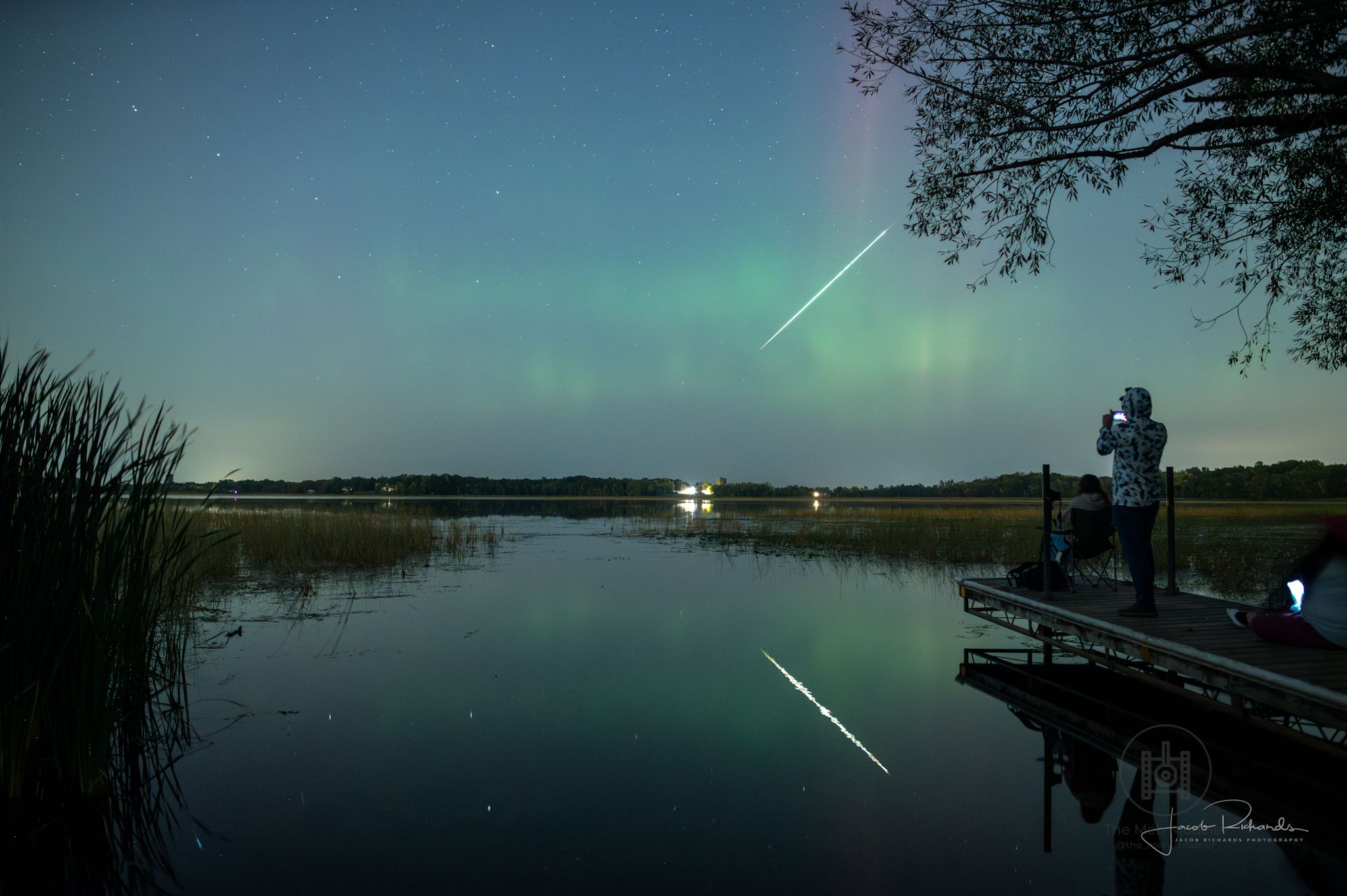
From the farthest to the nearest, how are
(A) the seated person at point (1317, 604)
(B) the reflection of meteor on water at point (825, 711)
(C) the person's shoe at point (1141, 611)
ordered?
(C) the person's shoe at point (1141, 611) < (B) the reflection of meteor on water at point (825, 711) < (A) the seated person at point (1317, 604)

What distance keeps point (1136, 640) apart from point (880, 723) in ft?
6.77

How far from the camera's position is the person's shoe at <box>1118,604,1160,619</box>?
6.09 meters

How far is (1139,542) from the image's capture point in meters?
5.83

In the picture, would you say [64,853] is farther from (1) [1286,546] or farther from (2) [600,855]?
(1) [1286,546]

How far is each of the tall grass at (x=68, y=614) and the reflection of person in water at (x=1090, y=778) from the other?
5418 mm

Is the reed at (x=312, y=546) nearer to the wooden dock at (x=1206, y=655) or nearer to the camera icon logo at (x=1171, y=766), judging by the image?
the wooden dock at (x=1206, y=655)

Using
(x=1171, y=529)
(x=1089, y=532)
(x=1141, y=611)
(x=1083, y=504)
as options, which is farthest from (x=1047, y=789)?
(x=1171, y=529)

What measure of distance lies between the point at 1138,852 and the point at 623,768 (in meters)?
3.12

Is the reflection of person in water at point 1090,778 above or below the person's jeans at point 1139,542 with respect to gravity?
below

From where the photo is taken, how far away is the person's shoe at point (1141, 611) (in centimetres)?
609

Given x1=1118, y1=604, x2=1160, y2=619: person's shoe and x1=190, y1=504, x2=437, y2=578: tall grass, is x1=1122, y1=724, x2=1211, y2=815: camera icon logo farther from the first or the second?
x1=190, y1=504, x2=437, y2=578: tall grass

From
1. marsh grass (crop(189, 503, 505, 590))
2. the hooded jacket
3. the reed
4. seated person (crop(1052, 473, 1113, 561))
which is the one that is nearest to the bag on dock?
seated person (crop(1052, 473, 1113, 561))

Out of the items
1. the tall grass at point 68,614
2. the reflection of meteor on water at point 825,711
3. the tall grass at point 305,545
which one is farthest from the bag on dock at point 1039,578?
the tall grass at point 305,545

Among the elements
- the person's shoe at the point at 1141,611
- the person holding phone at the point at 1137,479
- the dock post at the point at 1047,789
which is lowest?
the dock post at the point at 1047,789
